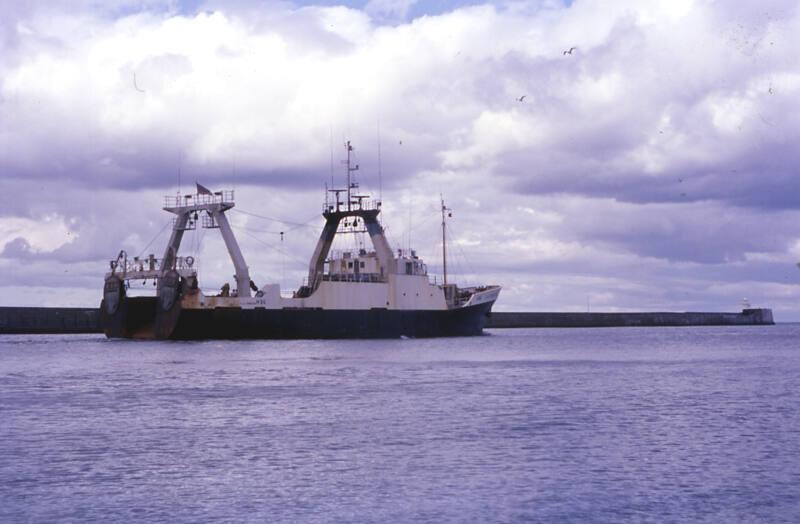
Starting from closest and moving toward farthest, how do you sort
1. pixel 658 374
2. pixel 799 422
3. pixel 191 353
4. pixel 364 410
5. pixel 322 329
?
pixel 799 422 < pixel 364 410 < pixel 658 374 < pixel 191 353 < pixel 322 329

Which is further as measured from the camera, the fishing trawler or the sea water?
the fishing trawler

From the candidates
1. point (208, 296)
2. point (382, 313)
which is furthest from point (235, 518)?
point (382, 313)

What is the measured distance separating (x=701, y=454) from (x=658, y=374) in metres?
25.3

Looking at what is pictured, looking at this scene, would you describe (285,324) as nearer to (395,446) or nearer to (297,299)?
(297,299)

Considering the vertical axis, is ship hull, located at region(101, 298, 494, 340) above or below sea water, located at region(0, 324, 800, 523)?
above

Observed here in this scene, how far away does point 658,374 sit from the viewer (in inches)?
1866

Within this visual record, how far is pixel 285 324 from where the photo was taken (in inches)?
2778

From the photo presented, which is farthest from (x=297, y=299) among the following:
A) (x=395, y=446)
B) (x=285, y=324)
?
(x=395, y=446)

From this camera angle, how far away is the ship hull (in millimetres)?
67625

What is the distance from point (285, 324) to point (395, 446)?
4726 cm

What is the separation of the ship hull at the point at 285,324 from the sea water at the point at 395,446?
833 inches

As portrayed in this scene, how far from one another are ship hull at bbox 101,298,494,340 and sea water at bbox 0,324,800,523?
2117 cm

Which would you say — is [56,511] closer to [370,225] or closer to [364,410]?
[364,410]

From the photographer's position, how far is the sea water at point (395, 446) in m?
17.8
